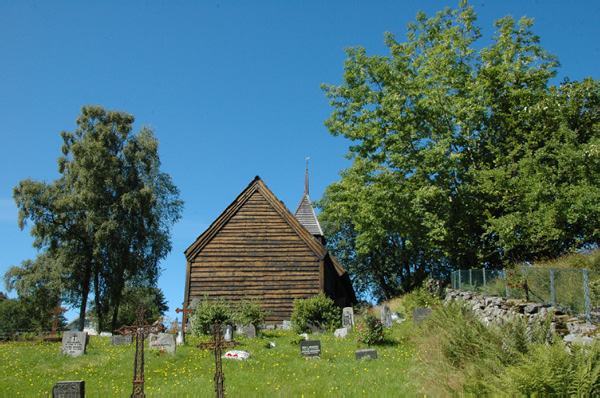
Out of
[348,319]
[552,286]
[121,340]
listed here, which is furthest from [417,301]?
[121,340]

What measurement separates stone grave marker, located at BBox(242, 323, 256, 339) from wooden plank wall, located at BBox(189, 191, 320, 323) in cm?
420

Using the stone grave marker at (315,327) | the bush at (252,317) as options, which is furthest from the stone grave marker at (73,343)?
the stone grave marker at (315,327)

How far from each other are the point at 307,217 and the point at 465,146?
10530 millimetres

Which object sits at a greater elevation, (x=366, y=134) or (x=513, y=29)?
(x=513, y=29)

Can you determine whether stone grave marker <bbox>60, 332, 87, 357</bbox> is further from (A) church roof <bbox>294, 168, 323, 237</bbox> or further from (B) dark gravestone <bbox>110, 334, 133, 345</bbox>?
(A) church roof <bbox>294, 168, 323, 237</bbox>

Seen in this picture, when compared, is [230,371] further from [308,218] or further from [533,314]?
[308,218]

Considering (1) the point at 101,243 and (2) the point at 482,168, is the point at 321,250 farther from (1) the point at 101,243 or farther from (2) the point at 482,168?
(1) the point at 101,243

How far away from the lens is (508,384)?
7.87 metres

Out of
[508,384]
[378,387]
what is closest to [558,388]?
[508,384]

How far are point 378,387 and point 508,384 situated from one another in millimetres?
3241

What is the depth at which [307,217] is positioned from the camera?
30.6 m

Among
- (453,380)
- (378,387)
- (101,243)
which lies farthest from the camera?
(101,243)

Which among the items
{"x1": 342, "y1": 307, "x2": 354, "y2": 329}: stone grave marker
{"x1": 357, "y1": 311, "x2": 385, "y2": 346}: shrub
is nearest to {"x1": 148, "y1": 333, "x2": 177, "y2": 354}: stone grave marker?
{"x1": 357, "y1": 311, "x2": 385, "y2": 346}: shrub

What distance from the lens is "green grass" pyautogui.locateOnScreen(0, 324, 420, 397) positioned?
10570 millimetres
